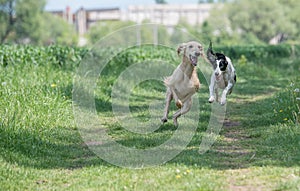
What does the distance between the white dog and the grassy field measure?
573 millimetres

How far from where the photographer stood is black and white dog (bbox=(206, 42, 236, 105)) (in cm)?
1063

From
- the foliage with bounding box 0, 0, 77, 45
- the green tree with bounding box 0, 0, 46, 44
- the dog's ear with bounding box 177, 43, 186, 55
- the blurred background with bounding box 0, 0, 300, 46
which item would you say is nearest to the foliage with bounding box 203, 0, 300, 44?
the blurred background with bounding box 0, 0, 300, 46

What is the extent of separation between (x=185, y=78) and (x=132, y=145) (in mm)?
1667

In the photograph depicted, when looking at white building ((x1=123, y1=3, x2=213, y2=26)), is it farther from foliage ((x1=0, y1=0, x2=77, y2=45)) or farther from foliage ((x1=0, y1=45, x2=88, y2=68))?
foliage ((x1=0, y1=45, x2=88, y2=68))

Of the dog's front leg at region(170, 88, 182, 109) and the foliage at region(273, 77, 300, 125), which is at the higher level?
the dog's front leg at region(170, 88, 182, 109)

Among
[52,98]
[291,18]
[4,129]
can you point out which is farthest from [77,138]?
[291,18]

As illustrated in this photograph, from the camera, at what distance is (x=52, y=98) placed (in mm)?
12844

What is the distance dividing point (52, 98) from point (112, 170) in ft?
17.4

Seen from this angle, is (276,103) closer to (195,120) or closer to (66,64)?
(195,120)

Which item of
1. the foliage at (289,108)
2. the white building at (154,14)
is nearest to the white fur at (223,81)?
the foliage at (289,108)

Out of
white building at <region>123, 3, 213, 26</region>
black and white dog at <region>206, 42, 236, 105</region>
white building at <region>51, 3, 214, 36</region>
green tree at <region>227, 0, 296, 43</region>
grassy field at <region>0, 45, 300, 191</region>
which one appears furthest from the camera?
white building at <region>51, 3, 214, 36</region>

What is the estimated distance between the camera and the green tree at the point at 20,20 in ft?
269

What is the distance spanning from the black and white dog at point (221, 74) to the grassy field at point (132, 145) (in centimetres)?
73

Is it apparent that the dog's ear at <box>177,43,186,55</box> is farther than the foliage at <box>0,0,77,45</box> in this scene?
No
